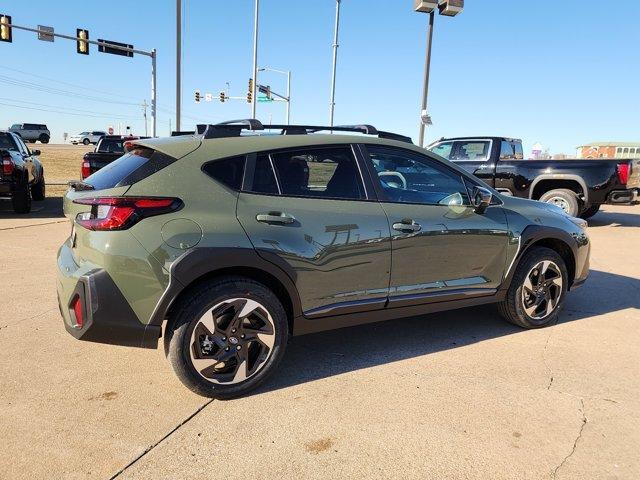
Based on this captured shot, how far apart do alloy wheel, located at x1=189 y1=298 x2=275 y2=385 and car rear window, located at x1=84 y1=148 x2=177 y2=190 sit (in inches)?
34.8

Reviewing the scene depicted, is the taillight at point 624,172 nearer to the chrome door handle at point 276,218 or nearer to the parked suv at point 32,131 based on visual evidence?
the chrome door handle at point 276,218

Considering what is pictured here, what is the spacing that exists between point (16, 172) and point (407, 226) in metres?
9.15

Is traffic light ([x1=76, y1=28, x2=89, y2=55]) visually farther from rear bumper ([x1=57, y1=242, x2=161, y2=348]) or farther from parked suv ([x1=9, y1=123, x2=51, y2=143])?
parked suv ([x1=9, y1=123, x2=51, y2=143])

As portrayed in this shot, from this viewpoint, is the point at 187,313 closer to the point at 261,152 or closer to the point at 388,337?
the point at 261,152

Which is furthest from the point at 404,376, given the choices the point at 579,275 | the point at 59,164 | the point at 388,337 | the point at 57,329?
the point at 59,164

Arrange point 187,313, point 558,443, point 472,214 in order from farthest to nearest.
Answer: point 472,214 → point 187,313 → point 558,443

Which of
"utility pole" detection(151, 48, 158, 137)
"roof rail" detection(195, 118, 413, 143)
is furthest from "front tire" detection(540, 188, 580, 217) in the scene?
"utility pole" detection(151, 48, 158, 137)

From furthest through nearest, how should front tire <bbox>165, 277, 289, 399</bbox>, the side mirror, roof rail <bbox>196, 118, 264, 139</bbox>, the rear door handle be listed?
1. the side mirror
2. the rear door handle
3. roof rail <bbox>196, 118, 264, 139</bbox>
4. front tire <bbox>165, 277, 289, 399</bbox>

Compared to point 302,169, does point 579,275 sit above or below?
below

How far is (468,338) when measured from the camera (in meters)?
4.21

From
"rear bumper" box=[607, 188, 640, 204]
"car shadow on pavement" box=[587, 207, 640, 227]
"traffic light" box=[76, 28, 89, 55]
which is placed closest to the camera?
"rear bumper" box=[607, 188, 640, 204]

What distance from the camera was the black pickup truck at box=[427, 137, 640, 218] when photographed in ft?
33.8

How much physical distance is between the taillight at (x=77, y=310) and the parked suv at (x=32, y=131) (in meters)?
60.9

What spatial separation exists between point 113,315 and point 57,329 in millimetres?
1668
